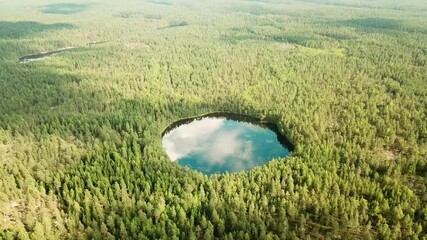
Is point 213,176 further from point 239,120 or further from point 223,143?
point 239,120

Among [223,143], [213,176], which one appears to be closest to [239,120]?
[223,143]

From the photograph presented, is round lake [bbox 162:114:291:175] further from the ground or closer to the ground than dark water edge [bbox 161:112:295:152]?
closer to the ground

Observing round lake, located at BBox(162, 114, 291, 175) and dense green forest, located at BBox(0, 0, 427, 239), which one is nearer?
dense green forest, located at BBox(0, 0, 427, 239)

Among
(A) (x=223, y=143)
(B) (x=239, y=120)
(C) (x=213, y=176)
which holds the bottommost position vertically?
(A) (x=223, y=143)

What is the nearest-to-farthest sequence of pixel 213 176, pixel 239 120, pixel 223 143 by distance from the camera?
pixel 213 176 → pixel 223 143 → pixel 239 120

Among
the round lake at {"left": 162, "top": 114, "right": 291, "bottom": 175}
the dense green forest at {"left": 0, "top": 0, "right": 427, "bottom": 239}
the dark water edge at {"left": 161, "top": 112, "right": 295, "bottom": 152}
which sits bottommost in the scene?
the round lake at {"left": 162, "top": 114, "right": 291, "bottom": 175}

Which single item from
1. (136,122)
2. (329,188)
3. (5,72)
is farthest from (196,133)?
(5,72)

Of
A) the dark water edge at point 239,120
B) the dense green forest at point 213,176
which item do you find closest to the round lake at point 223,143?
the dark water edge at point 239,120

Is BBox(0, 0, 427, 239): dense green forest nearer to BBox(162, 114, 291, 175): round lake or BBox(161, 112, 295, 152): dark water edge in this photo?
BBox(161, 112, 295, 152): dark water edge

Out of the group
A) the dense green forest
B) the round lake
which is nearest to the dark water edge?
the round lake
